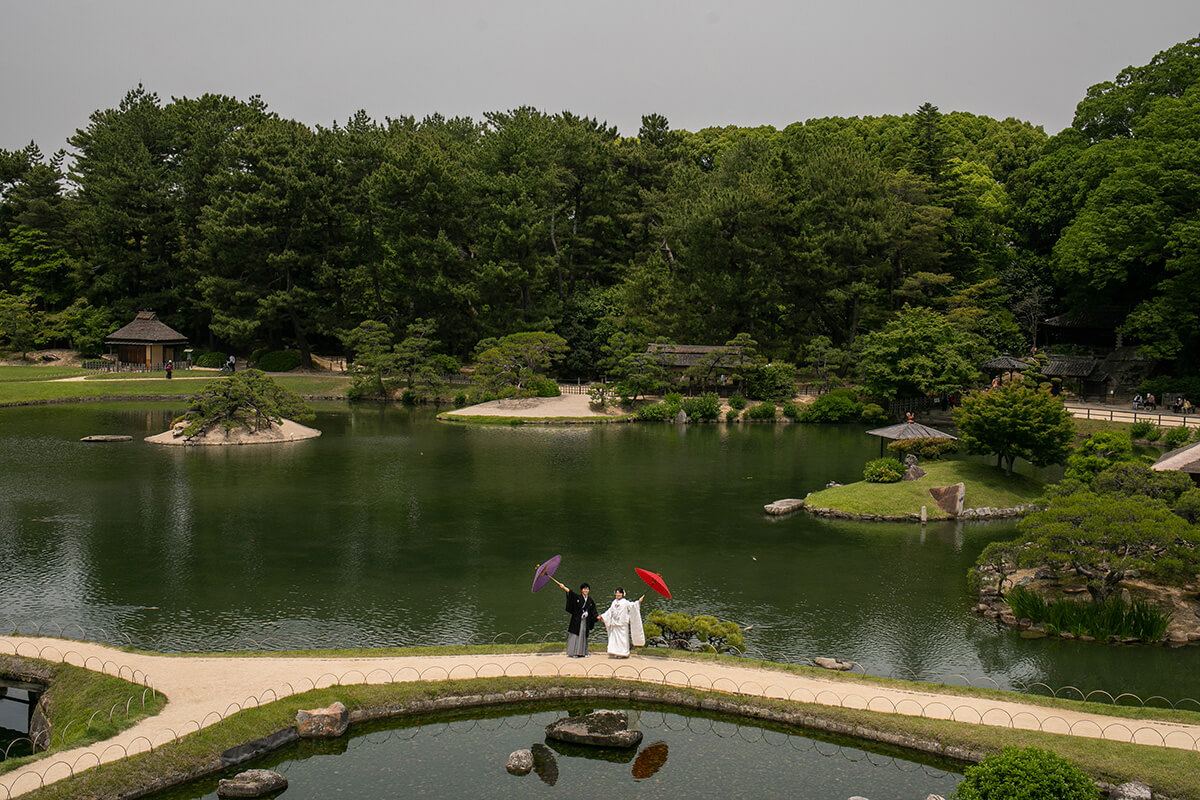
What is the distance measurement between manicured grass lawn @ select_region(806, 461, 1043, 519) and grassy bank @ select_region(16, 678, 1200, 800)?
16.3 metres

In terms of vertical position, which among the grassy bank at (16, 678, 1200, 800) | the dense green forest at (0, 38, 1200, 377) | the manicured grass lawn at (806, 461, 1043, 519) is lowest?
the grassy bank at (16, 678, 1200, 800)

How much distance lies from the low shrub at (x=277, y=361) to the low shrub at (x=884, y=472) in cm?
4911

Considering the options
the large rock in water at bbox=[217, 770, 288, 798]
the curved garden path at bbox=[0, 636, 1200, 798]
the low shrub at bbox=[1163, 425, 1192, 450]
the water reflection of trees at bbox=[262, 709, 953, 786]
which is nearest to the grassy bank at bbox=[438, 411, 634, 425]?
the low shrub at bbox=[1163, 425, 1192, 450]

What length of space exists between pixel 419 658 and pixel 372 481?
59.7 ft

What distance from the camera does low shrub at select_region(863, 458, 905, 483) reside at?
31.6 metres

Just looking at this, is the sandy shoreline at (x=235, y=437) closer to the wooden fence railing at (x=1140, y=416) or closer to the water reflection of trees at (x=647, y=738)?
the water reflection of trees at (x=647, y=738)

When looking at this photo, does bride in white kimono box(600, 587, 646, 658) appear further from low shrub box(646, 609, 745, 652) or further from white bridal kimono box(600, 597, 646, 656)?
low shrub box(646, 609, 745, 652)

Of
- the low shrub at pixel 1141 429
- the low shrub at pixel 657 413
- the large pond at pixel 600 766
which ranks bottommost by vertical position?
the large pond at pixel 600 766

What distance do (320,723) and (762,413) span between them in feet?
138

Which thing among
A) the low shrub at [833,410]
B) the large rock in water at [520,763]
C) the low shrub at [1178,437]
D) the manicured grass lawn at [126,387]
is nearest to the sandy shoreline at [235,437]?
the manicured grass lawn at [126,387]

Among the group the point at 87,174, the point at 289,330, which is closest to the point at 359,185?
Answer: the point at 289,330

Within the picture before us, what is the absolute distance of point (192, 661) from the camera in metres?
15.7

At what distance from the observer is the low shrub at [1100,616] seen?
18.9 metres

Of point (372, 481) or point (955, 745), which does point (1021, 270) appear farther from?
point (955, 745)
